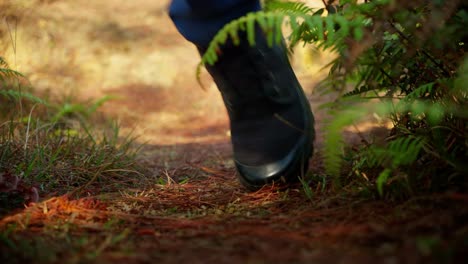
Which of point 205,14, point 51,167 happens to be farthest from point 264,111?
point 51,167

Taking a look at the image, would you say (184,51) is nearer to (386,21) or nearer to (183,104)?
(183,104)

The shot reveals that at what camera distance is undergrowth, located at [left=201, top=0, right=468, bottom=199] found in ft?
3.68

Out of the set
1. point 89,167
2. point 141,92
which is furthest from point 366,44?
point 141,92

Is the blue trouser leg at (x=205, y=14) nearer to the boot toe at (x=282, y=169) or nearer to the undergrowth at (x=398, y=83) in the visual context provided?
the undergrowth at (x=398, y=83)

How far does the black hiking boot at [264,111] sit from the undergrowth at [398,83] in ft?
0.72

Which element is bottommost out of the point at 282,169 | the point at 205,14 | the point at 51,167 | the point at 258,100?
the point at 282,169

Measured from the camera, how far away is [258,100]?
1.63 meters

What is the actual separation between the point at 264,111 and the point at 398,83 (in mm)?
459

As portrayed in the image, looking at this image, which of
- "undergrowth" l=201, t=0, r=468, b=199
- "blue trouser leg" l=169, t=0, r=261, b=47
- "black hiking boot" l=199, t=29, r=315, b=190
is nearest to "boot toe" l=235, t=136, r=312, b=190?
"black hiking boot" l=199, t=29, r=315, b=190

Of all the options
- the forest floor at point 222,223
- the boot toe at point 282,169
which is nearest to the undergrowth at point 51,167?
the forest floor at point 222,223

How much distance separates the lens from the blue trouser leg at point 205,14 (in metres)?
1.48

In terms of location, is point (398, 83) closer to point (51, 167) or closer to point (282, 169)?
point (282, 169)

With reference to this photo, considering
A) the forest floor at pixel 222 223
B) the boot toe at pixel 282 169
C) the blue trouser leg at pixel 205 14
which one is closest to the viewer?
the forest floor at pixel 222 223

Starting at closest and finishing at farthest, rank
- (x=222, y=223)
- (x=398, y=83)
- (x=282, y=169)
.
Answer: (x=222, y=223), (x=398, y=83), (x=282, y=169)
